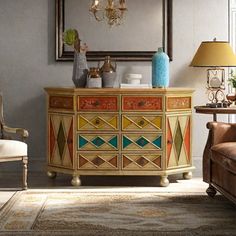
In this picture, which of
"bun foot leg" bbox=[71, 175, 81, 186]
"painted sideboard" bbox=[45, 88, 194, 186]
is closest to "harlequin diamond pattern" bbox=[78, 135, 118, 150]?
"painted sideboard" bbox=[45, 88, 194, 186]

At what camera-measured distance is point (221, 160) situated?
475 cm

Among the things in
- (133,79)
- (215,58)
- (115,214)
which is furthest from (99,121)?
(115,214)

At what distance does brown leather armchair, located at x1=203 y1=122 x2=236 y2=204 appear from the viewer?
180 inches

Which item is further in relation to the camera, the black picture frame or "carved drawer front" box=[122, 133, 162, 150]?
the black picture frame

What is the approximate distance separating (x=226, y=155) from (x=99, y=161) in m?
1.48

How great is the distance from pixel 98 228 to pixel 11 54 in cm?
281

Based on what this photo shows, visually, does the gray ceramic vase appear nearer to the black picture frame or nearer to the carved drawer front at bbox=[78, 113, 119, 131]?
the carved drawer front at bbox=[78, 113, 119, 131]

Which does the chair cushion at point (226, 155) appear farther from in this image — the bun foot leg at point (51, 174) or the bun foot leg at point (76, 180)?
the bun foot leg at point (51, 174)

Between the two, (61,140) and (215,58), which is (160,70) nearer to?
(215,58)

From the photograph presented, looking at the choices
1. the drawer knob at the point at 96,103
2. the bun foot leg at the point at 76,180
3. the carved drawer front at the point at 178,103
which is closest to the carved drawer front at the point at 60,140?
the bun foot leg at the point at 76,180

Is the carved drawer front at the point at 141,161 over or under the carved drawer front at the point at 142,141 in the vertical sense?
under

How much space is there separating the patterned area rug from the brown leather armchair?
5.7 inches

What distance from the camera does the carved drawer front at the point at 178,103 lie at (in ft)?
19.0

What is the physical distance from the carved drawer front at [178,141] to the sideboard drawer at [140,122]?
0.11 m
